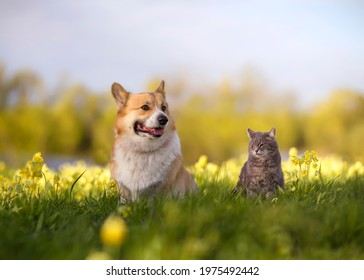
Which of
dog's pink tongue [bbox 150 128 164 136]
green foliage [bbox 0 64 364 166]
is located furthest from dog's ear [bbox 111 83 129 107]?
green foliage [bbox 0 64 364 166]

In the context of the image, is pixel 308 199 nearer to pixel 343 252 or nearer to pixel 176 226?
pixel 343 252

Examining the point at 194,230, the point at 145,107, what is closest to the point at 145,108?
the point at 145,107

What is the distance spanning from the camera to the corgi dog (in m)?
4.90

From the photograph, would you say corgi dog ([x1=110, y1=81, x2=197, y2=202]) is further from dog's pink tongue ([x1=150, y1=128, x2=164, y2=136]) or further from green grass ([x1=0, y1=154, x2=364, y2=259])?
green grass ([x1=0, y1=154, x2=364, y2=259])

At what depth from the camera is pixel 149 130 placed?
4.88 metres

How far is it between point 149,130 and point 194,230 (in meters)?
1.63

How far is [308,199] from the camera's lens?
483cm

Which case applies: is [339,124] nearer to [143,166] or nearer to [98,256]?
[143,166]

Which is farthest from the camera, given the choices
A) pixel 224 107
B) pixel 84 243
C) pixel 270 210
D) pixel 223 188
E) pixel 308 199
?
pixel 224 107

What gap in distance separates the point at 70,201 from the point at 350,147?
1657 cm

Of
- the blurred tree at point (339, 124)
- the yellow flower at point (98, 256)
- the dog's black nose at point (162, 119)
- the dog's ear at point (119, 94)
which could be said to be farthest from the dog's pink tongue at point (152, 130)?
the blurred tree at point (339, 124)
